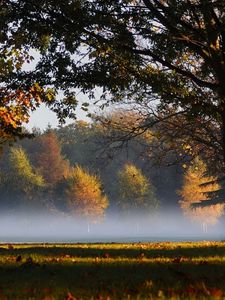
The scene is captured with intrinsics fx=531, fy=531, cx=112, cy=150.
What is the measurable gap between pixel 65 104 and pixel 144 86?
3019 millimetres

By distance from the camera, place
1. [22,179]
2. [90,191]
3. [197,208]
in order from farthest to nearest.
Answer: [22,179] → [197,208] → [90,191]

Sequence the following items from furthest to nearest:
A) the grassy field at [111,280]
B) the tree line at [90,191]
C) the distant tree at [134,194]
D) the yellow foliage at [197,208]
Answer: the distant tree at [134,194] → the tree line at [90,191] → the yellow foliage at [197,208] → the grassy field at [111,280]

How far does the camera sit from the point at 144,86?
1634 centimetres

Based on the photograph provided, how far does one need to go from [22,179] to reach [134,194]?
18916 mm

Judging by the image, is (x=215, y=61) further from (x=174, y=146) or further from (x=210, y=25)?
(x=174, y=146)

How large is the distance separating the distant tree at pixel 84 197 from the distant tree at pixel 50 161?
19635 millimetres

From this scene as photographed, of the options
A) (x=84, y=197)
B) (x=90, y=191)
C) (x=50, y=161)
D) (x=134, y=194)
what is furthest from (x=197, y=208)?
(x=50, y=161)

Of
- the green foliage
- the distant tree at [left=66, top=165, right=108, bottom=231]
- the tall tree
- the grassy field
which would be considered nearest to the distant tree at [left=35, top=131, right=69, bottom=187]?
the distant tree at [left=66, top=165, right=108, bottom=231]

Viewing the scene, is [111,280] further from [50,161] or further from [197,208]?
[50,161]

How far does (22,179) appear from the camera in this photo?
287 ft

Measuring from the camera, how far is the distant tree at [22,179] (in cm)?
8662

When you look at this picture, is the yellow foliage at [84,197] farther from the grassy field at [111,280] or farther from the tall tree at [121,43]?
the grassy field at [111,280]

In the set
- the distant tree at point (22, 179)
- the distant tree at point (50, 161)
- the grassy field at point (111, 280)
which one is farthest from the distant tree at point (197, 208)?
the grassy field at point (111, 280)

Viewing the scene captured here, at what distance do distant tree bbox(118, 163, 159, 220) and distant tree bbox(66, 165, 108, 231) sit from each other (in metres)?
3.44
